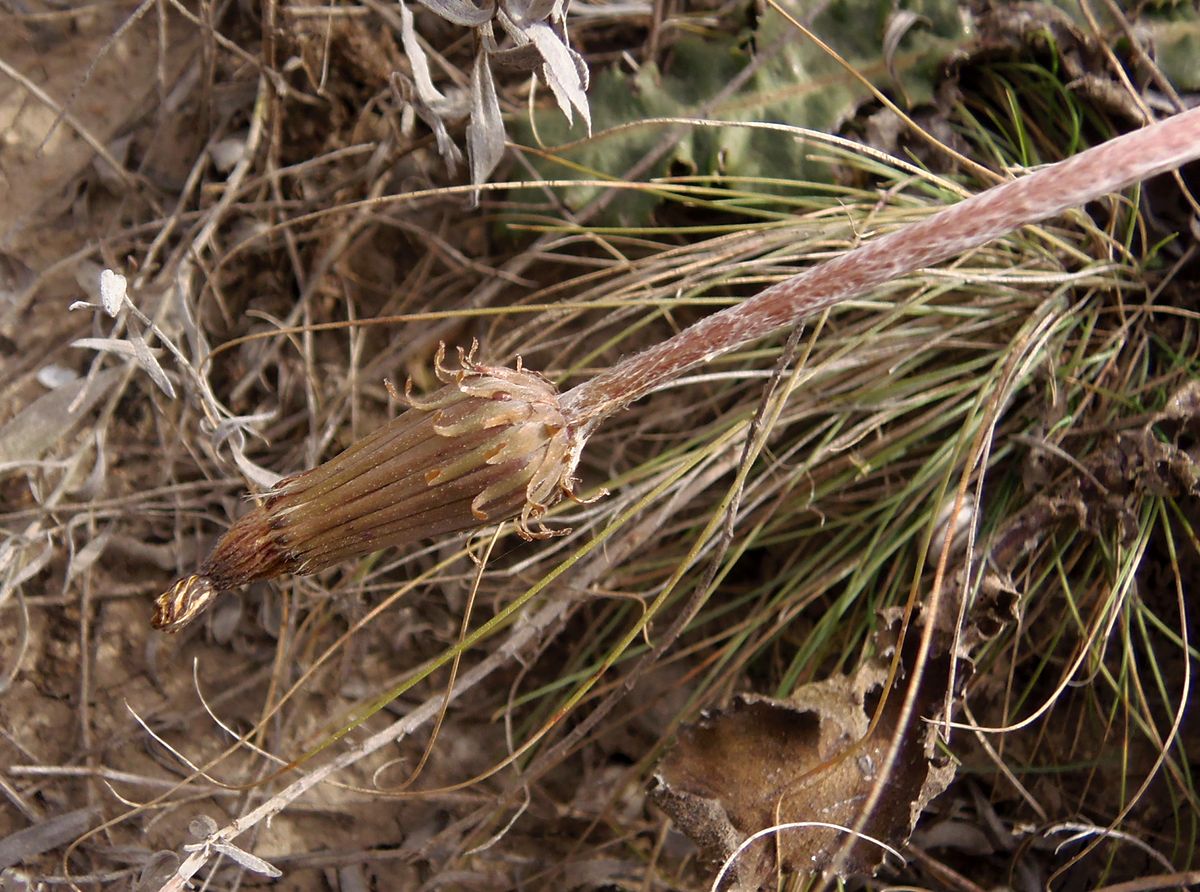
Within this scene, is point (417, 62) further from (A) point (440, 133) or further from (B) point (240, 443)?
(B) point (240, 443)

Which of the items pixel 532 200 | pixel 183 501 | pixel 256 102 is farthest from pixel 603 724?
pixel 256 102

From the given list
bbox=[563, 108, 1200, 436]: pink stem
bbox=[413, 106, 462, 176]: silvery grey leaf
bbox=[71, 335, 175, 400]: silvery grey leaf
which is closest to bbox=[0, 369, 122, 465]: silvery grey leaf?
bbox=[71, 335, 175, 400]: silvery grey leaf

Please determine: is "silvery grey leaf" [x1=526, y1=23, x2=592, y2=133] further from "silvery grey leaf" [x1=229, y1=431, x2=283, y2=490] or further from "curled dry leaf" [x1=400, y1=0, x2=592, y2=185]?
"silvery grey leaf" [x1=229, y1=431, x2=283, y2=490]

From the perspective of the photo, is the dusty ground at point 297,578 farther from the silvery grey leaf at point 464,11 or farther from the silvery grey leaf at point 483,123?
the silvery grey leaf at point 464,11

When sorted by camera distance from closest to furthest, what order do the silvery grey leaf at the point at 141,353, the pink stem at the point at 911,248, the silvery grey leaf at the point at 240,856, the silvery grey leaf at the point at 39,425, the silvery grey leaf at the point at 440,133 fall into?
the pink stem at the point at 911,248 → the silvery grey leaf at the point at 240,856 → the silvery grey leaf at the point at 141,353 → the silvery grey leaf at the point at 440,133 → the silvery grey leaf at the point at 39,425

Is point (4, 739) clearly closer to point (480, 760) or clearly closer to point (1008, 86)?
point (480, 760)

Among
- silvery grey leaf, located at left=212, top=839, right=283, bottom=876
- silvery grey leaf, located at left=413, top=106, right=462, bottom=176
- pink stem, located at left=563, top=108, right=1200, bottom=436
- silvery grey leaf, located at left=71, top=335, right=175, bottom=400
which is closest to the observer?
pink stem, located at left=563, top=108, right=1200, bottom=436

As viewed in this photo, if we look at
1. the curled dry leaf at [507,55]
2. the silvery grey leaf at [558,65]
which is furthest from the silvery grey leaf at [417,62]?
the silvery grey leaf at [558,65]

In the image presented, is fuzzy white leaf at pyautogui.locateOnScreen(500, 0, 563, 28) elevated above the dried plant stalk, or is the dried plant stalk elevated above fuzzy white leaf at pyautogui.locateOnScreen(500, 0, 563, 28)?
fuzzy white leaf at pyautogui.locateOnScreen(500, 0, 563, 28)
